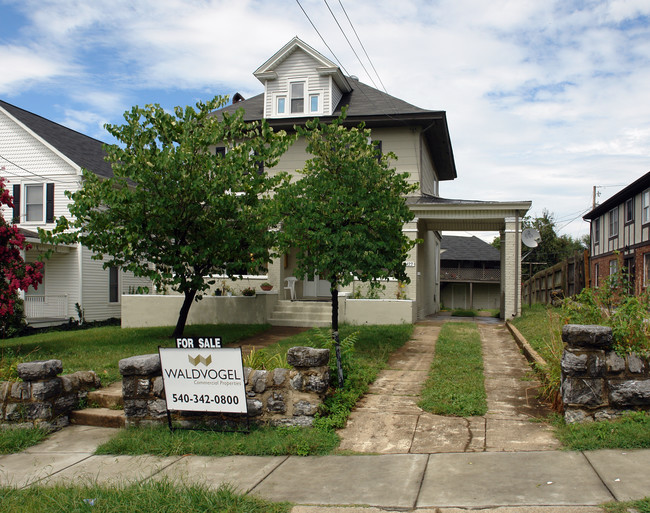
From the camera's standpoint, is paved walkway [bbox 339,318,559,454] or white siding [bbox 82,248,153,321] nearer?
paved walkway [bbox 339,318,559,454]

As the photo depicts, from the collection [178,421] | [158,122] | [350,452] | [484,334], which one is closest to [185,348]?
[178,421]

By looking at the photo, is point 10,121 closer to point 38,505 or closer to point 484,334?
point 484,334

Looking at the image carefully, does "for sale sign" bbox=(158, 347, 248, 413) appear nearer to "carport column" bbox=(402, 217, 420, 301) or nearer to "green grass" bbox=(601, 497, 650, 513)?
"green grass" bbox=(601, 497, 650, 513)

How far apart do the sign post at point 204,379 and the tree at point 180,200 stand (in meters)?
5.31

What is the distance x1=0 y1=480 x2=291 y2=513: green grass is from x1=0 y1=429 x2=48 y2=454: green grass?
173cm

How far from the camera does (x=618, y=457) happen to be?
521 centimetres

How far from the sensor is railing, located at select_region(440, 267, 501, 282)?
4047cm

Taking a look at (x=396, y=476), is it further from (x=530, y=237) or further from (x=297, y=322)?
(x=530, y=237)

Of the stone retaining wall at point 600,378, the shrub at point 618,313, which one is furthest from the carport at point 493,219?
the stone retaining wall at point 600,378

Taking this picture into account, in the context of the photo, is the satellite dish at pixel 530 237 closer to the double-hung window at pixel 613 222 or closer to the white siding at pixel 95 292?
the double-hung window at pixel 613 222

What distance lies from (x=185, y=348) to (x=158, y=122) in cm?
696

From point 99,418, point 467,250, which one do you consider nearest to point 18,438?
point 99,418

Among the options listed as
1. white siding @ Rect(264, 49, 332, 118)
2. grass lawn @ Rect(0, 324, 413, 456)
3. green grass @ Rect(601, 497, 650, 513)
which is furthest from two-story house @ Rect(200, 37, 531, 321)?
green grass @ Rect(601, 497, 650, 513)

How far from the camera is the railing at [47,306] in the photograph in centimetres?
2042
